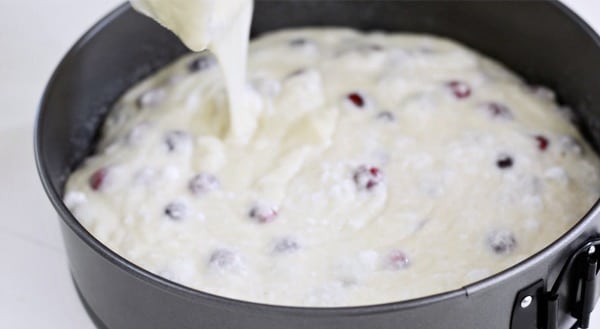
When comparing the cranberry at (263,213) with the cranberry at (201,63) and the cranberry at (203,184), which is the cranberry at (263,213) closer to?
the cranberry at (203,184)

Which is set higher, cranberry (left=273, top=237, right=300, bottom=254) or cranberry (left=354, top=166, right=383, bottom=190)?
cranberry (left=354, top=166, right=383, bottom=190)

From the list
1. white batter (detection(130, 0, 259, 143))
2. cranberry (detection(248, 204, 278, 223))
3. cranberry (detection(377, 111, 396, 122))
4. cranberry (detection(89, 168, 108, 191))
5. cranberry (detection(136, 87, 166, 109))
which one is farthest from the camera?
cranberry (detection(136, 87, 166, 109))

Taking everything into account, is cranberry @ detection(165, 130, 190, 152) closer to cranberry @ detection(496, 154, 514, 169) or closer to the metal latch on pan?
cranberry @ detection(496, 154, 514, 169)

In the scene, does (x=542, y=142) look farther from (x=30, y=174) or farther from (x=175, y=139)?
(x=30, y=174)

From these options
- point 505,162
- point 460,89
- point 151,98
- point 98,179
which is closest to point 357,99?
point 460,89

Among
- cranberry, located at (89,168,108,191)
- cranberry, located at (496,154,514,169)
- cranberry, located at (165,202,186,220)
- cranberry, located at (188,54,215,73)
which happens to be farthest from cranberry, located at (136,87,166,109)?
cranberry, located at (496,154,514,169)
